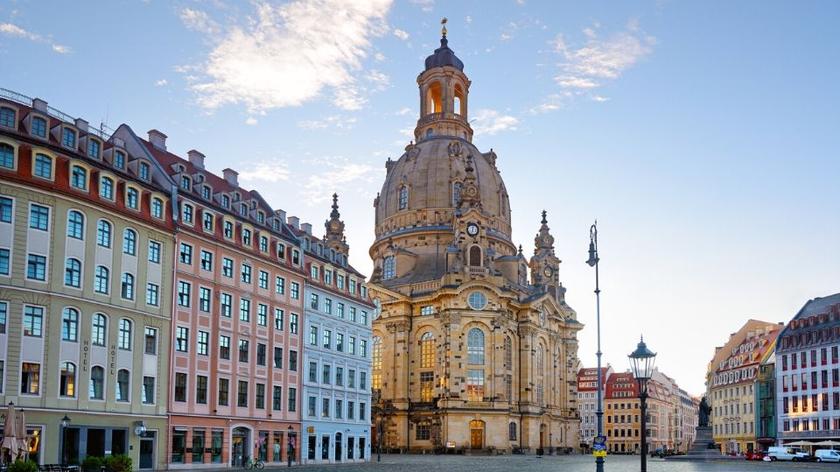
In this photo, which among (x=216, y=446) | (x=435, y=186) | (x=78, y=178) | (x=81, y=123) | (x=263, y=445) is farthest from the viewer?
(x=435, y=186)

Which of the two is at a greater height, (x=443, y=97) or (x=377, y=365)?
(x=443, y=97)

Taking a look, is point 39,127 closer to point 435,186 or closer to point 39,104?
point 39,104

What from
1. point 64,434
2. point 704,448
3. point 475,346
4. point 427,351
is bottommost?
point 704,448

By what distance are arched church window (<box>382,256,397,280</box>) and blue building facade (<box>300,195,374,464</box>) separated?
51.2 meters

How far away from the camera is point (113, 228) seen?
49.8 meters

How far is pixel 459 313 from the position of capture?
387 feet

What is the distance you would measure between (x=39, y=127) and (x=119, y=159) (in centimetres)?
634

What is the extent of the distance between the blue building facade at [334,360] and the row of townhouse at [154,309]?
21cm

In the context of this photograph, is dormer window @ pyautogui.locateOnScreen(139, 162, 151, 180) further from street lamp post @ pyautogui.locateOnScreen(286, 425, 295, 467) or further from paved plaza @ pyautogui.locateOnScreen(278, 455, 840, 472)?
street lamp post @ pyautogui.locateOnScreen(286, 425, 295, 467)

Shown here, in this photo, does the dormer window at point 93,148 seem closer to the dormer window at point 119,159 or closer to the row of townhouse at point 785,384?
the dormer window at point 119,159

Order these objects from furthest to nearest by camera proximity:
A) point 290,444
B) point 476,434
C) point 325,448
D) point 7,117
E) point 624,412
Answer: point 624,412 → point 476,434 → point 325,448 → point 290,444 → point 7,117

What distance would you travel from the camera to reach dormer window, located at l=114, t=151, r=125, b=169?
52125 mm

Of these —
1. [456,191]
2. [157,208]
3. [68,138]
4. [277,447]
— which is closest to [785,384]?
[456,191]

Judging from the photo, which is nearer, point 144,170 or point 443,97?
point 144,170
